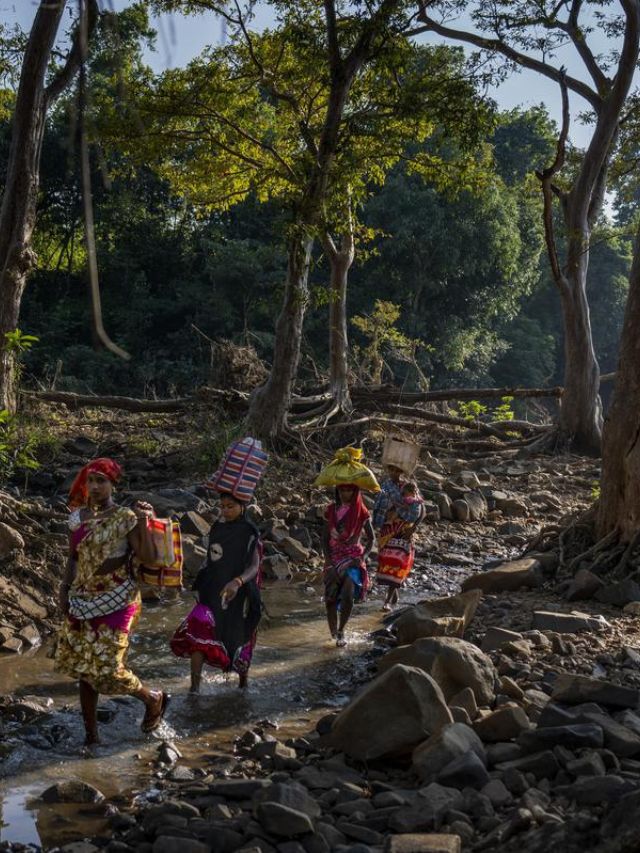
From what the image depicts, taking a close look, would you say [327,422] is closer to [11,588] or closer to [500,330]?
[11,588]

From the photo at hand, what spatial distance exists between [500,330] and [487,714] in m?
31.0

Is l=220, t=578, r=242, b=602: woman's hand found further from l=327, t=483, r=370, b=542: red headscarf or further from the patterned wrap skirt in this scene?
l=327, t=483, r=370, b=542: red headscarf

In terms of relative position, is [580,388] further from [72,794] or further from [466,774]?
[72,794]

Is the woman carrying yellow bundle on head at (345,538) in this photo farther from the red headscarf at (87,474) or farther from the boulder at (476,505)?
the boulder at (476,505)

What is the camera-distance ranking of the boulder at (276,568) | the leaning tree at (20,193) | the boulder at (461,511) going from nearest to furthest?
the boulder at (276,568) → the leaning tree at (20,193) → the boulder at (461,511)

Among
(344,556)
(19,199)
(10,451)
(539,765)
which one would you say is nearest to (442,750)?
(539,765)

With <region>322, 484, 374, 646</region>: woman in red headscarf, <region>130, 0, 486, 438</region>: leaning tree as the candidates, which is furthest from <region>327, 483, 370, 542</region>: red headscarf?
<region>130, 0, 486, 438</region>: leaning tree

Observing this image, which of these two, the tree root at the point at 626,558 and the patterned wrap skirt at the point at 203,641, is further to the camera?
the tree root at the point at 626,558

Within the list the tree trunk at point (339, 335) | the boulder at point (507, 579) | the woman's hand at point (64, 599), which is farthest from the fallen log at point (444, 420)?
the woman's hand at point (64, 599)

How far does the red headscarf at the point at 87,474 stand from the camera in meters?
5.20

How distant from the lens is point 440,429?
1822 centimetres

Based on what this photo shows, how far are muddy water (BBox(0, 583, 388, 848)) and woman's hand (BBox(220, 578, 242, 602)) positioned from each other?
0.66 meters

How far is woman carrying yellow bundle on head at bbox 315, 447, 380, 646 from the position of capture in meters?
7.61

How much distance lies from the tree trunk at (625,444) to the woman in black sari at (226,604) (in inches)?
154
